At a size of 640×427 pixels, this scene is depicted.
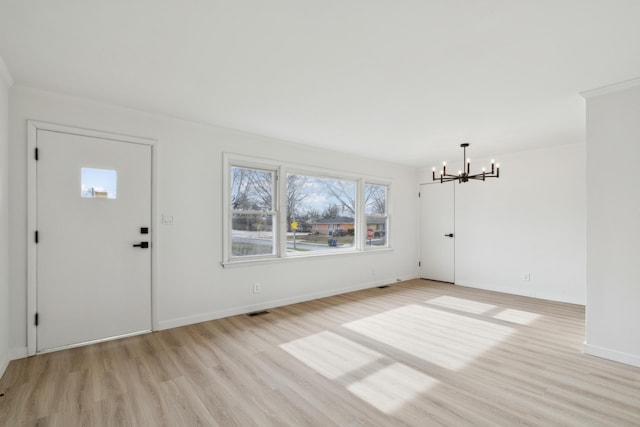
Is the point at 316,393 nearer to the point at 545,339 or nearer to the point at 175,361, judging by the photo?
the point at 175,361

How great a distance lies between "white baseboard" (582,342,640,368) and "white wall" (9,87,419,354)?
10.9 ft

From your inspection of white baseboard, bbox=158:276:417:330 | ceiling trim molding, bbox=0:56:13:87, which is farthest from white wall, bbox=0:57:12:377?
white baseboard, bbox=158:276:417:330

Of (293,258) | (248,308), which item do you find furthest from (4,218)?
(293,258)

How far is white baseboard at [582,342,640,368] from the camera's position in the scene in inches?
109

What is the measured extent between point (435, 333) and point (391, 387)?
1.37 metres

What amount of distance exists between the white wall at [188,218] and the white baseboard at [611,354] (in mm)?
3307

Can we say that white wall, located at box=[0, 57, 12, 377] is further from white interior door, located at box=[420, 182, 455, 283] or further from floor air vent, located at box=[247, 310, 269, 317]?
white interior door, located at box=[420, 182, 455, 283]

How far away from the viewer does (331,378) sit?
2.57 m

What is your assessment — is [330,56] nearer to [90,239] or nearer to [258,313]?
[90,239]

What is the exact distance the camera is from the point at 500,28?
1.99 meters

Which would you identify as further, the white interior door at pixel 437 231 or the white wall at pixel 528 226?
the white interior door at pixel 437 231

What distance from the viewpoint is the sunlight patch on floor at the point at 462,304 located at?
14.8 ft

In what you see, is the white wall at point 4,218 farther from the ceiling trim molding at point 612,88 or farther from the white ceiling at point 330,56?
the ceiling trim molding at point 612,88

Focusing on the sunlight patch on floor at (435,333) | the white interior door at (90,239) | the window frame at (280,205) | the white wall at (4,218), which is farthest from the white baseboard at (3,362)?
the sunlight patch on floor at (435,333)
